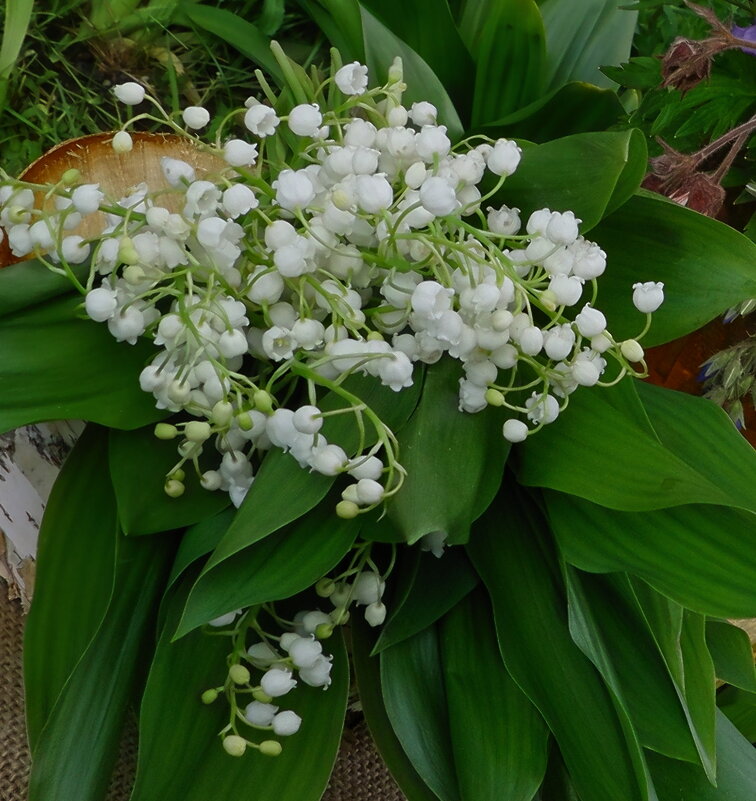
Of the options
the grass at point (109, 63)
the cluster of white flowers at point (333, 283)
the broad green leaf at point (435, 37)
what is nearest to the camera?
the cluster of white flowers at point (333, 283)

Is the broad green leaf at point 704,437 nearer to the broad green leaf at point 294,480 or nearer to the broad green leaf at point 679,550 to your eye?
the broad green leaf at point 679,550

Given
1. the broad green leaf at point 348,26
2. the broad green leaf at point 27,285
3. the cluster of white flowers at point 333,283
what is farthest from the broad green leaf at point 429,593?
the broad green leaf at point 348,26

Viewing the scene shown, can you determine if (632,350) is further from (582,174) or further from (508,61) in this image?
(508,61)

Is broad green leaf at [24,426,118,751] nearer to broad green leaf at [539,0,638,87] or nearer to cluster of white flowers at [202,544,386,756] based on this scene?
cluster of white flowers at [202,544,386,756]

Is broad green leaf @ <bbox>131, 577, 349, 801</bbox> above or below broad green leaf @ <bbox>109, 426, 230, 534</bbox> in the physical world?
below

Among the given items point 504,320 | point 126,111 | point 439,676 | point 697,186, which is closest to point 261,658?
point 439,676

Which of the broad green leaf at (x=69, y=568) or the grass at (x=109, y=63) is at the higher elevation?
the grass at (x=109, y=63)

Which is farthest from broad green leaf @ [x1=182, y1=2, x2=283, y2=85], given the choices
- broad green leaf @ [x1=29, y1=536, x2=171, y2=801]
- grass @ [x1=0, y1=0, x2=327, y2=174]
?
broad green leaf @ [x1=29, y1=536, x2=171, y2=801]
